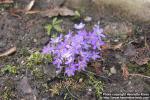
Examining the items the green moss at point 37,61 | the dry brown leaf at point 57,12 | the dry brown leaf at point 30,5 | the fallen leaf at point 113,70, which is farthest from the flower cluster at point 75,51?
the dry brown leaf at point 30,5

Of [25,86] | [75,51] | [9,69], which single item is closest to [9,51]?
[9,69]

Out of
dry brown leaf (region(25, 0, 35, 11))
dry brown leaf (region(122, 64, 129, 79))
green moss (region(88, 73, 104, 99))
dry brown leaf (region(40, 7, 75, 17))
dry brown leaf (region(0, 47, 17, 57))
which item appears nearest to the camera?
green moss (region(88, 73, 104, 99))

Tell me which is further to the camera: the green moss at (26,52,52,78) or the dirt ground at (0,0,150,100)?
the green moss at (26,52,52,78)

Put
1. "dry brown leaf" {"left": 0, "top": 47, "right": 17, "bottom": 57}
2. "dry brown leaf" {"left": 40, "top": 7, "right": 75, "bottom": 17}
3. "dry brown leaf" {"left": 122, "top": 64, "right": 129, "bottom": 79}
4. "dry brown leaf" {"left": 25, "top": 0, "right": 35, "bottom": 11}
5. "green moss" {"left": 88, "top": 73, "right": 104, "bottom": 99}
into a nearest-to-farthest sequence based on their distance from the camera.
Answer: "green moss" {"left": 88, "top": 73, "right": 104, "bottom": 99}, "dry brown leaf" {"left": 122, "top": 64, "right": 129, "bottom": 79}, "dry brown leaf" {"left": 0, "top": 47, "right": 17, "bottom": 57}, "dry brown leaf" {"left": 40, "top": 7, "right": 75, "bottom": 17}, "dry brown leaf" {"left": 25, "top": 0, "right": 35, "bottom": 11}

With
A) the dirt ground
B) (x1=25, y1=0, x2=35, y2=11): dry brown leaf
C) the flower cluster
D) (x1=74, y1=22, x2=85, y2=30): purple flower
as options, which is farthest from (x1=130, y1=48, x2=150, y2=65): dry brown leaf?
(x1=25, y1=0, x2=35, y2=11): dry brown leaf

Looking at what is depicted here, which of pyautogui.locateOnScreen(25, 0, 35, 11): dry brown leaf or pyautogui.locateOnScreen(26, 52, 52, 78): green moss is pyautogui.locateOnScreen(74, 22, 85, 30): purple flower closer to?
pyautogui.locateOnScreen(26, 52, 52, 78): green moss
